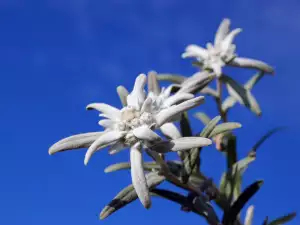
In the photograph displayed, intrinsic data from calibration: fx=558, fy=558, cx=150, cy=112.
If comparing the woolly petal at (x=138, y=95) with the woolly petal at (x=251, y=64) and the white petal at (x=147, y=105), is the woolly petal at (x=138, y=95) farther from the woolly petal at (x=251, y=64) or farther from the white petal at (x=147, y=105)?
the woolly petal at (x=251, y=64)

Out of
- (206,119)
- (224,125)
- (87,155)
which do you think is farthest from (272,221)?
(87,155)

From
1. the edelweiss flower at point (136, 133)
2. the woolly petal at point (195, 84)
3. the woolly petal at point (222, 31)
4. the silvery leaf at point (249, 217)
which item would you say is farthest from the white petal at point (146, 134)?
the woolly petal at point (222, 31)

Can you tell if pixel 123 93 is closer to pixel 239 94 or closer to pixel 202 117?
pixel 202 117

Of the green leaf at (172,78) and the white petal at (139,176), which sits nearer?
the white petal at (139,176)

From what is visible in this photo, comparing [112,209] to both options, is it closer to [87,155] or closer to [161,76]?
[87,155]

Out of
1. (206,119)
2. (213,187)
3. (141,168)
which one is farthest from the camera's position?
(206,119)
